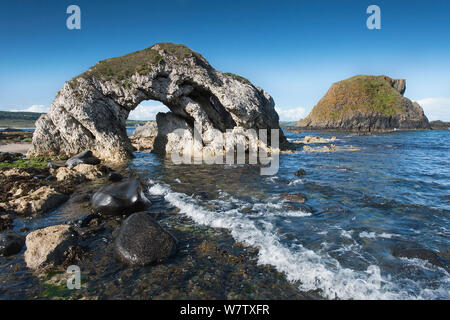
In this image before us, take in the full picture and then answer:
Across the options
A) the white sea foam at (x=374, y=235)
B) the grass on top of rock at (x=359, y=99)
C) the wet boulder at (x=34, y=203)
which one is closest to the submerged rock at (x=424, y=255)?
the white sea foam at (x=374, y=235)

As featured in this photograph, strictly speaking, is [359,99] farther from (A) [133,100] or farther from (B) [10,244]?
(B) [10,244]

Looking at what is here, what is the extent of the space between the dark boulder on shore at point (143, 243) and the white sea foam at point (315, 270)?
115 inches

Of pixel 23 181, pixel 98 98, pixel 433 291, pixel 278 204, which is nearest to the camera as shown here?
pixel 433 291

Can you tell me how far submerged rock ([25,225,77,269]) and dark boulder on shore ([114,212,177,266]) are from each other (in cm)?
181

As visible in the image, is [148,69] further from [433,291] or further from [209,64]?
[433,291]

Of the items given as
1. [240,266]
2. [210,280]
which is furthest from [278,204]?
[210,280]

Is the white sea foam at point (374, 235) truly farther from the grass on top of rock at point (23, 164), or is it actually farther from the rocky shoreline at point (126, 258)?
the grass on top of rock at point (23, 164)

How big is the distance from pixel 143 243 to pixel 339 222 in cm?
897

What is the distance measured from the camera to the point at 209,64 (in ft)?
126

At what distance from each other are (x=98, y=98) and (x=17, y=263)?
2696cm

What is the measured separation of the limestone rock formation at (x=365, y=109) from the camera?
436 ft

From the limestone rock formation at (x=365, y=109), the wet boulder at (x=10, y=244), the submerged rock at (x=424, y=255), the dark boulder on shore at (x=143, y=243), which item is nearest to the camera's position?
the dark boulder on shore at (x=143, y=243)

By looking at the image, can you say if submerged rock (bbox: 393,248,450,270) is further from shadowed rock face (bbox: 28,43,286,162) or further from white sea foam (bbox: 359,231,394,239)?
shadowed rock face (bbox: 28,43,286,162)

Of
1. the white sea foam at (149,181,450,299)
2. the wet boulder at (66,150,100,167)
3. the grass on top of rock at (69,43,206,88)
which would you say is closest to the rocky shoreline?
the white sea foam at (149,181,450,299)
